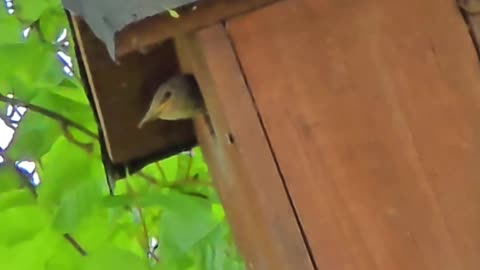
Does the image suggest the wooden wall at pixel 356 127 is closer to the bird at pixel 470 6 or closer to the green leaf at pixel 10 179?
the bird at pixel 470 6

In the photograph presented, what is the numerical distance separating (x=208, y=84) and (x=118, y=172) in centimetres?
39

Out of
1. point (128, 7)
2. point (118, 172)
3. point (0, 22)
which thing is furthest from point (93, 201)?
point (128, 7)

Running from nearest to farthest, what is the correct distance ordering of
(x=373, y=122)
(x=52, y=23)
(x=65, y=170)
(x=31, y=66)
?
1. (x=373, y=122)
2. (x=65, y=170)
3. (x=31, y=66)
4. (x=52, y=23)

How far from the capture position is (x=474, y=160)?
1.16m

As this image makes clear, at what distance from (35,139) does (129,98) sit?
10.1 inches

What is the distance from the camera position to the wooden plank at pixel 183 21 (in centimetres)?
117

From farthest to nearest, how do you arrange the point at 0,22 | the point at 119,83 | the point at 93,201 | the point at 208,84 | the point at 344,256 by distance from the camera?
the point at 0,22, the point at 93,201, the point at 119,83, the point at 208,84, the point at 344,256

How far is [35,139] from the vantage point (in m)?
1.72

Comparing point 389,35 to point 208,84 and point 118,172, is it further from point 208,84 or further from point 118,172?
point 118,172

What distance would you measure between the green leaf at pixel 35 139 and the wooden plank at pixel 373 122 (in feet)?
1.87

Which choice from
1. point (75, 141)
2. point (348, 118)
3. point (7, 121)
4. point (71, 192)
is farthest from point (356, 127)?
point (7, 121)

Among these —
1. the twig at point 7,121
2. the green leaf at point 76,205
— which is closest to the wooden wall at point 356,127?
the green leaf at point 76,205

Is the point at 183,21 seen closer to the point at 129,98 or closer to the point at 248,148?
the point at 248,148

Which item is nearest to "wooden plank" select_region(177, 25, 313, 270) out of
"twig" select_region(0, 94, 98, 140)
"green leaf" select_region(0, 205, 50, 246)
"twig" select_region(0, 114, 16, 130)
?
"green leaf" select_region(0, 205, 50, 246)
